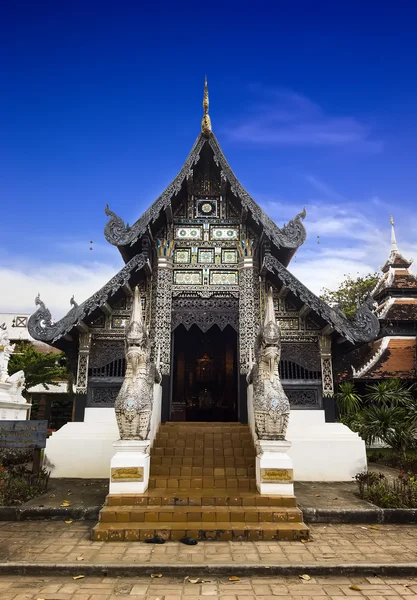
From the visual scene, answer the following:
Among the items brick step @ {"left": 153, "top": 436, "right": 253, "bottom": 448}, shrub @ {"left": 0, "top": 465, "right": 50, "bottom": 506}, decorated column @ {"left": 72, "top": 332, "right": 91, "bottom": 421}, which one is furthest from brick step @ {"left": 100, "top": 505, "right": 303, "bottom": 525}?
decorated column @ {"left": 72, "top": 332, "right": 91, "bottom": 421}

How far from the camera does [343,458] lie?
834 cm

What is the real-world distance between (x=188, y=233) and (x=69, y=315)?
3.30 meters

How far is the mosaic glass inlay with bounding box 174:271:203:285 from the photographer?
980 centimetres

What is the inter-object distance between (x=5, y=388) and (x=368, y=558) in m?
10.1

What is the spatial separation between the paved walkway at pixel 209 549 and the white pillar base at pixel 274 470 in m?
0.62

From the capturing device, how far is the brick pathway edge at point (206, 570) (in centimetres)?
405

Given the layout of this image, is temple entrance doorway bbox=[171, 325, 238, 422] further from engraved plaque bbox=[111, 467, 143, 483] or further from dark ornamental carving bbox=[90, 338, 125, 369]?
engraved plaque bbox=[111, 467, 143, 483]

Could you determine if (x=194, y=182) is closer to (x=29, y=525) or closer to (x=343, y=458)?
(x=343, y=458)

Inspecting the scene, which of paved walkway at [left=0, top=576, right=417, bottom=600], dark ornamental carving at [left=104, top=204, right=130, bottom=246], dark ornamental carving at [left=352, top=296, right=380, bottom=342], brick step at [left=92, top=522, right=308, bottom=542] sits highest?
dark ornamental carving at [left=104, top=204, right=130, bottom=246]

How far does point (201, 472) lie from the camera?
22.1 feet

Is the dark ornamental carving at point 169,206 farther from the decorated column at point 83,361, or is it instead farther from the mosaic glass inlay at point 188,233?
the decorated column at point 83,361

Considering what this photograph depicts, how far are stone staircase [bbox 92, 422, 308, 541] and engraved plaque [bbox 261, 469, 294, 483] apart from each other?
0.71 feet

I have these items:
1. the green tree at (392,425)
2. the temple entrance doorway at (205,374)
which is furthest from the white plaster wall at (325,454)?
the temple entrance doorway at (205,374)

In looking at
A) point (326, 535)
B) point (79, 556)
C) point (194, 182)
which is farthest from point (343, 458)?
point (194, 182)
